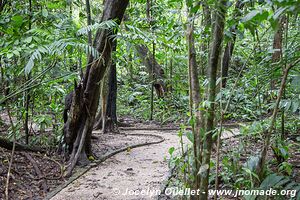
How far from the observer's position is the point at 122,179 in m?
4.82

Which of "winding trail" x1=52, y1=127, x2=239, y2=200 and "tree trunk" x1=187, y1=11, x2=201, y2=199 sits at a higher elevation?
"tree trunk" x1=187, y1=11, x2=201, y2=199

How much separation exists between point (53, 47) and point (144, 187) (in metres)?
2.33

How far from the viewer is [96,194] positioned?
413 centimetres

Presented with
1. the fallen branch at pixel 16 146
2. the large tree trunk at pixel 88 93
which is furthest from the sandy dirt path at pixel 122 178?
the fallen branch at pixel 16 146

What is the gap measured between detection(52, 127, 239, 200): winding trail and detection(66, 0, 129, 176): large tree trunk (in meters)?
0.61

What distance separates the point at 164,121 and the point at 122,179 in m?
1.31

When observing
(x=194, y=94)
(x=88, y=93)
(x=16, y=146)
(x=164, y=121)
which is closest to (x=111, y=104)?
(x=88, y=93)

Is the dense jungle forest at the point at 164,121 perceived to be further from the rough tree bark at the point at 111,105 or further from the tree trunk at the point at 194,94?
the rough tree bark at the point at 111,105

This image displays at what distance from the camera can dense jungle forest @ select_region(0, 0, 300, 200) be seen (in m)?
2.49

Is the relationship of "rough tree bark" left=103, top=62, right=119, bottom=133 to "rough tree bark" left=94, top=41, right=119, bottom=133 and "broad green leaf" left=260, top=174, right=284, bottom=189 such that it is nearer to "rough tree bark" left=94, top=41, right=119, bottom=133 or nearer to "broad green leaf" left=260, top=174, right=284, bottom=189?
"rough tree bark" left=94, top=41, right=119, bottom=133

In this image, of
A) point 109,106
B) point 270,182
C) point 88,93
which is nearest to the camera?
point 270,182

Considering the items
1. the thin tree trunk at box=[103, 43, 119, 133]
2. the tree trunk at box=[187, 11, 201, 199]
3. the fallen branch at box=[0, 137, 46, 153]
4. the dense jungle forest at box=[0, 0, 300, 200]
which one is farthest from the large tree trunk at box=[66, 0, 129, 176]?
the thin tree trunk at box=[103, 43, 119, 133]

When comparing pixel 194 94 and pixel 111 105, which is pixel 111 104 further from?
pixel 194 94

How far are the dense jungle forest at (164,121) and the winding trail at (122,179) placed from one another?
0.06 ft
